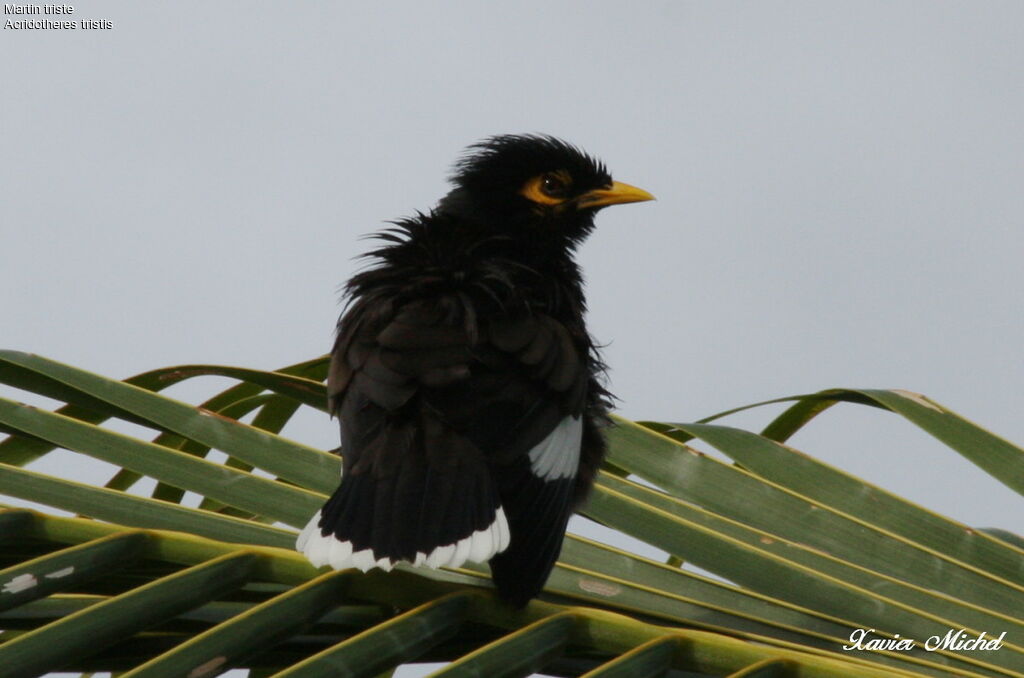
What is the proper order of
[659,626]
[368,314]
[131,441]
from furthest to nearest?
[368,314], [131,441], [659,626]

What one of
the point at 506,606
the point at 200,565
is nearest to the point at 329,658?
the point at 200,565

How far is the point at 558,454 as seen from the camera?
99.5 inches

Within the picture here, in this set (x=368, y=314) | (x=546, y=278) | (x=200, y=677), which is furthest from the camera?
(x=546, y=278)

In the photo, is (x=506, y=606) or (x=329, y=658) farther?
(x=506, y=606)

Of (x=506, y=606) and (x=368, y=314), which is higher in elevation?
(x=368, y=314)

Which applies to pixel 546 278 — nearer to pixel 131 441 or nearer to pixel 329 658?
pixel 131 441

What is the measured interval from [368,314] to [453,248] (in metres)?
0.48

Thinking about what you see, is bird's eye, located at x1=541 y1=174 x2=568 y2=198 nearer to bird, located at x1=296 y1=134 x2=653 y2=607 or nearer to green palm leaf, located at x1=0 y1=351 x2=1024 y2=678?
bird, located at x1=296 y1=134 x2=653 y2=607

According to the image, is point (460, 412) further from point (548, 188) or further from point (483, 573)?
point (548, 188)

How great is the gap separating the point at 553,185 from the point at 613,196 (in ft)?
0.62

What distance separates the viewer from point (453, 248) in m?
3.10
